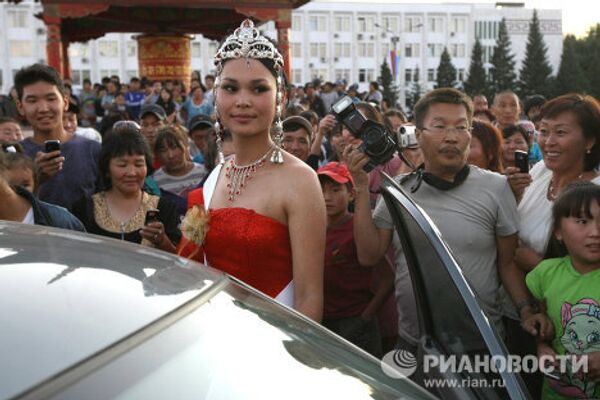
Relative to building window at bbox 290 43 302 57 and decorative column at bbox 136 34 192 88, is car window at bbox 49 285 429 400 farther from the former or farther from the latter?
building window at bbox 290 43 302 57

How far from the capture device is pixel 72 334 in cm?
103

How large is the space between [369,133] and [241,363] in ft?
3.87

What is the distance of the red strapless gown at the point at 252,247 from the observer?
7.19 feet

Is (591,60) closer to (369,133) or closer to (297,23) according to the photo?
(297,23)

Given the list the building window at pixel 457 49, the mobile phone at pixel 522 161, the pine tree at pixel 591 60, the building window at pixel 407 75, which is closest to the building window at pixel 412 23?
the building window at pixel 407 75

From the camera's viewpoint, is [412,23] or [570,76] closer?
[570,76]

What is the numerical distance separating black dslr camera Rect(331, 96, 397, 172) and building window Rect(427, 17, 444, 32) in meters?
73.5

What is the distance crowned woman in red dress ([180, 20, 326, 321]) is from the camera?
216 cm

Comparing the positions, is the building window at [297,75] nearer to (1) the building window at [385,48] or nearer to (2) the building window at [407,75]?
(1) the building window at [385,48]

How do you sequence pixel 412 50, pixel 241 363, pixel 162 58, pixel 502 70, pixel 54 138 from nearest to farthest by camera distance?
1. pixel 241 363
2. pixel 54 138
3. pixel 162 58
4. pixel 502 70
5. pixel 412 50

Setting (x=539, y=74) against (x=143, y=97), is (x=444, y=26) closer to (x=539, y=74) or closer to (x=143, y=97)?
(x=539, y=74)

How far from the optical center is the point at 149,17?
62.8 feet

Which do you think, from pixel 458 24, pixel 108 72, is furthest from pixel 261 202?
pixel 458 24

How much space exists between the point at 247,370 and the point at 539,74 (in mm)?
65351
